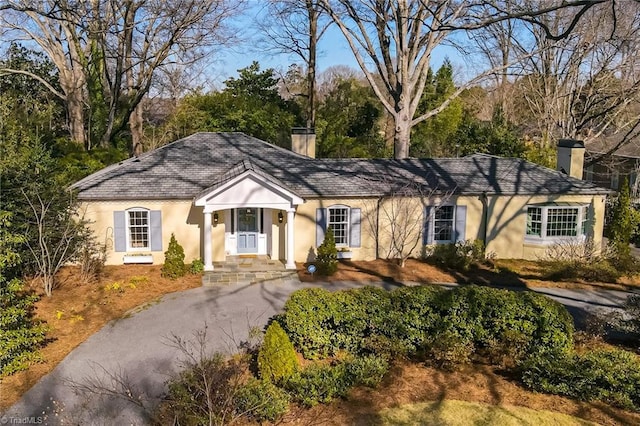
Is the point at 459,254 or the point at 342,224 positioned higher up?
the point at 342,224

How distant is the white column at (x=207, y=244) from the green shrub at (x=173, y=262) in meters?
0.82

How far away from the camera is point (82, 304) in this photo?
48.4ft

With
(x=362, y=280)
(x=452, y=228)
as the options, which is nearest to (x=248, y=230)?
(x=362, y=280)

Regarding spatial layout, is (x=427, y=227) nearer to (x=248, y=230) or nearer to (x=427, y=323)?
(x=248, y=230)

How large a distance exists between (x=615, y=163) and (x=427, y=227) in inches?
697

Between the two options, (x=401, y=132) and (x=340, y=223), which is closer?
(x=340, y=223)

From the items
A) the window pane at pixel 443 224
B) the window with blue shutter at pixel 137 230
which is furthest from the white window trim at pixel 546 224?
the window with blue shutter at pixel 137 230

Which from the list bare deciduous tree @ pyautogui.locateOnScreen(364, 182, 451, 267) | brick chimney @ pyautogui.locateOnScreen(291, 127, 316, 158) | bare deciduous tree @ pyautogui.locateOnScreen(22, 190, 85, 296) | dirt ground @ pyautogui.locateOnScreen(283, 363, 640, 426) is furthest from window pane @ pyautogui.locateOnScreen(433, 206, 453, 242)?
bare deciduous tree @ pyautogui.locateOnScreen(22, 190, 85, 296)

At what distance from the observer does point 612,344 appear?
12.4m

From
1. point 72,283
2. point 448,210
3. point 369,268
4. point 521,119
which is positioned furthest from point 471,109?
point 72,283

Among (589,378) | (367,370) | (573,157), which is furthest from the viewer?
(573,157)

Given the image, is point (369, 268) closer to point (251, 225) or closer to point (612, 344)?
point (251, 225)

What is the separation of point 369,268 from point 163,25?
671 inches

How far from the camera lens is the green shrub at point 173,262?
1727 centimetres
